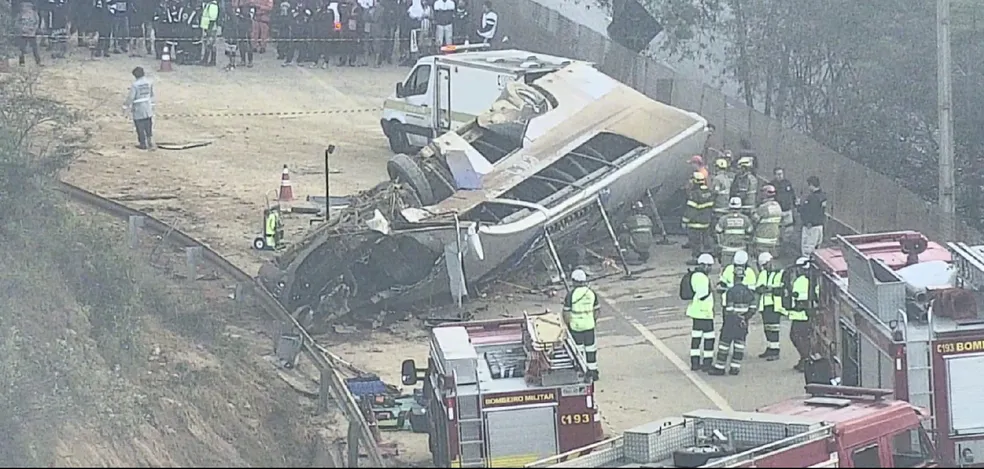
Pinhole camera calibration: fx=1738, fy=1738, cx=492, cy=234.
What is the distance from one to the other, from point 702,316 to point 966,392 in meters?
4.40

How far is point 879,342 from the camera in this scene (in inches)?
599

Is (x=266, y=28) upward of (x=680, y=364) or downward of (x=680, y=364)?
upward

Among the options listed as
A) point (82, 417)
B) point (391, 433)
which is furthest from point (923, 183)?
point (82, 417)

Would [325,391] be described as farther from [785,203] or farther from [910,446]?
[785,203]

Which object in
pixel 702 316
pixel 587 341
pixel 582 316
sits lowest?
pixel 587 341

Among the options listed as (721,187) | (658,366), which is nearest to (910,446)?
(658,366)

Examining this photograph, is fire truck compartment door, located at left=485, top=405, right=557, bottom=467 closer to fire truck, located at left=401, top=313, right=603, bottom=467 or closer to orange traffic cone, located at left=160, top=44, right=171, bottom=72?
fire truck, located at left=401, top=313, right=603, bottom=467

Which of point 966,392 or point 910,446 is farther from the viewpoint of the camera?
point 966,392

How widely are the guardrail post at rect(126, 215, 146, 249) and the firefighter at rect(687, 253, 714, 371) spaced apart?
7443 mm

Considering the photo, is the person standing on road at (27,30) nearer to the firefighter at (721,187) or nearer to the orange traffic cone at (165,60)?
the orange traffic cone at (165,60)

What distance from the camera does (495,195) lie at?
21938 mm

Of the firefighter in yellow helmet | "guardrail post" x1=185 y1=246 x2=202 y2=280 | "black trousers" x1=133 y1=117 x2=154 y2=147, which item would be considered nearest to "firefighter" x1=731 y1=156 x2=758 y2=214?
the firefighter in yellow helmet

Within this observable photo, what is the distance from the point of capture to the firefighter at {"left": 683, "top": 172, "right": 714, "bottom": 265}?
76.4 ft

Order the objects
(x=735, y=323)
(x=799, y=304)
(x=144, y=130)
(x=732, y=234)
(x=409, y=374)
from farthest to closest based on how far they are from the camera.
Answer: (x=144, y=130)
(x=732, y=234)
(x=735, y=323)
(x=799, y=304)
(x=409, y=374)
